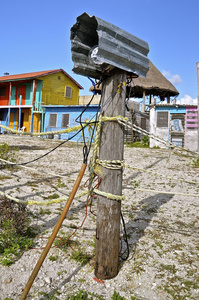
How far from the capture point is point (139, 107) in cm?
2555

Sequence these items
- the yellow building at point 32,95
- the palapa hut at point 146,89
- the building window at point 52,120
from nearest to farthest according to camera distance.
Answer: the palapa hut at point 146,89 < the building window at point 52,120 < the yellow building at point 32,95

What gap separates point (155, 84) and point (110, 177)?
21169 millimetres

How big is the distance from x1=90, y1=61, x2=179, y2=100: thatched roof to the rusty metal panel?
19.2 meters

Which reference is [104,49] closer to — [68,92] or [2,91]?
[68,92]

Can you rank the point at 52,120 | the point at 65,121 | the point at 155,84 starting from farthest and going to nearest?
1. the point at 52,120
2. the point at 65,121
3. the point at 155,84

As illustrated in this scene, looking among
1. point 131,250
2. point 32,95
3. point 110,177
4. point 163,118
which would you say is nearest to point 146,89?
point 163,118

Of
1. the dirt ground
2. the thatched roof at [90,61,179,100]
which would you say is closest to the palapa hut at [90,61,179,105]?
the thatched roof at [90,61,179,100]

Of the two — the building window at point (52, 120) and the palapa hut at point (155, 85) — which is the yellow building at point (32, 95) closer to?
the building window at point (52, 120)

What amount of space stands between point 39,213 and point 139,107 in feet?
72.9

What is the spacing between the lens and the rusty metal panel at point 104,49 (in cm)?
254

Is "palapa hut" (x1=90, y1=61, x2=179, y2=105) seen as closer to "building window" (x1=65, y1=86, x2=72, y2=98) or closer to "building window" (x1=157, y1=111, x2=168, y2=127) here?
"building window" (x1=157, y1=111, x2=168, y2=127)

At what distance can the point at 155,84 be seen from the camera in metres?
22.5

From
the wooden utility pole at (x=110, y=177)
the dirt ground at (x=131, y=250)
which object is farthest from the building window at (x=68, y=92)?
the wooden utility pole at (x=110, y=177)

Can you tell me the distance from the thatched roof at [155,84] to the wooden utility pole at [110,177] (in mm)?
19272
